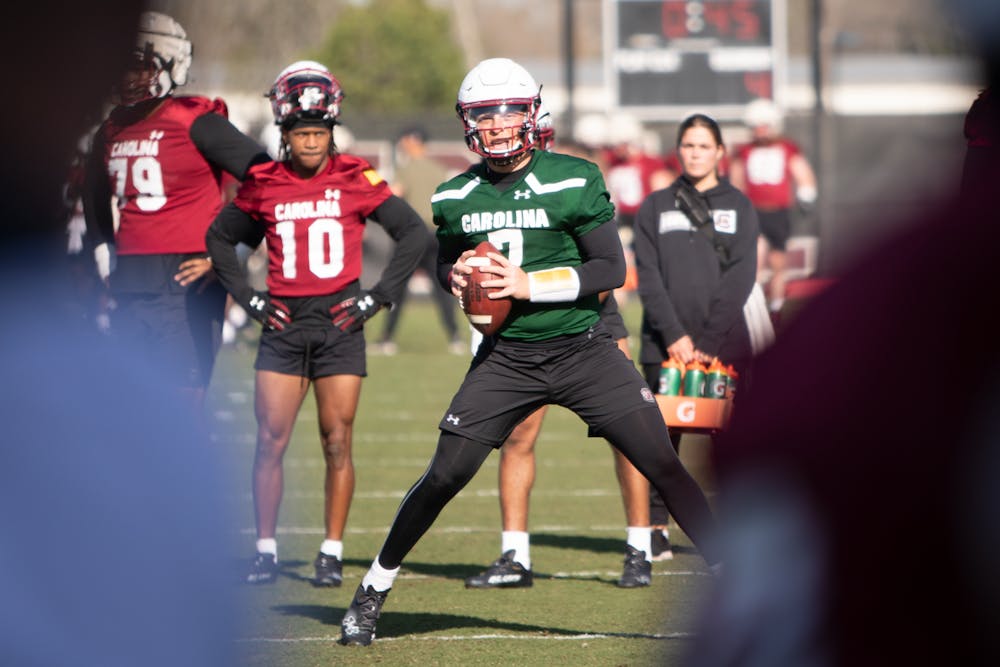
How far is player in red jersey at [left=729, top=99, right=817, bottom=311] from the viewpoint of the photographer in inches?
686

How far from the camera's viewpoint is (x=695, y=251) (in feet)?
24.0

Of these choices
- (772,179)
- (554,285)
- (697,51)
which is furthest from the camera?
(697,51)

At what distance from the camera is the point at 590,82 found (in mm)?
55594

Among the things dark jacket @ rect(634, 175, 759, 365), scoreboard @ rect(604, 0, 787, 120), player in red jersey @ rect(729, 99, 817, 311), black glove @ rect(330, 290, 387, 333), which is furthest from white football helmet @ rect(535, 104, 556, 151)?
scoreboard @ rect(604, 0, 787, 120)

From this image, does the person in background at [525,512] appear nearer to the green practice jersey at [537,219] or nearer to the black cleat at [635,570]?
the black cleat at [635,570]

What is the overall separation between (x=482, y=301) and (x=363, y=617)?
1241 mm

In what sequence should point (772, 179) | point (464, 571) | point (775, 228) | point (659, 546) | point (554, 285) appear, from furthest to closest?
point (772, 179) → point (775, 228) → point (659, 546) → point (464, 571) → point (554, 285)

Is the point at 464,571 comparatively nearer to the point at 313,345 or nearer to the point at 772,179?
the point at 313,345

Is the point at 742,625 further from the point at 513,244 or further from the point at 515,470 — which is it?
the point at 515,470

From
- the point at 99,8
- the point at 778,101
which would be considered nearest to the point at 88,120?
the point at 99,8

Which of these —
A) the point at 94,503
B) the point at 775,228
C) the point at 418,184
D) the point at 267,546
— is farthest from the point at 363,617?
the point at 775,228

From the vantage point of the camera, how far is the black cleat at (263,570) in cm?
687

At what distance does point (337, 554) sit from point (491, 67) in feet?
7.90

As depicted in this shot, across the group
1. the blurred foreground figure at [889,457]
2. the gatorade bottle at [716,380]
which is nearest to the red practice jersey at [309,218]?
the gatorade bottle at [716,380]
